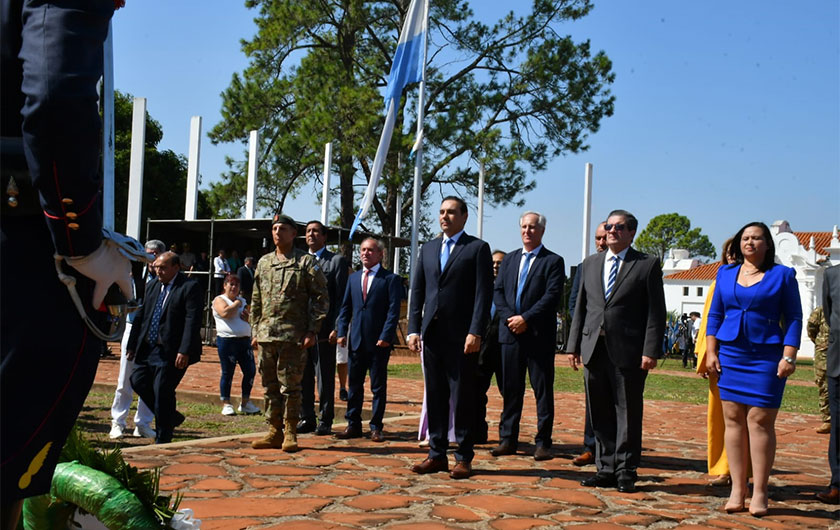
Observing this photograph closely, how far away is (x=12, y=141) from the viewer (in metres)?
2.10

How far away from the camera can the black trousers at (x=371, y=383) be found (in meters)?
8.22

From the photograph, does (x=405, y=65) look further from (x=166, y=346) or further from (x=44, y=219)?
(x=44, y=219)

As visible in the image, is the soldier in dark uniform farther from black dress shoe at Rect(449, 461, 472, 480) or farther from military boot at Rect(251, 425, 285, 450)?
military boot at Rect(251, 425, 285, 450)

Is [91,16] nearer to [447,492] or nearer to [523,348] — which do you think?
[447,492]

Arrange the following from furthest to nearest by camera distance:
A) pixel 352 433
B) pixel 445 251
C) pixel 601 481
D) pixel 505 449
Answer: pixel 352 433, pixel 505 449, pixel 445 251, pixel 601 481

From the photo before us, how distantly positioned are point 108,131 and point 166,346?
5565mm

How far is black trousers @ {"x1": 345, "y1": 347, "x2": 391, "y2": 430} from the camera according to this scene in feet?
27.0

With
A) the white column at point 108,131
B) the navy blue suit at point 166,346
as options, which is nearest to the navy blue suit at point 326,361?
the navy blue suit at point 166,346

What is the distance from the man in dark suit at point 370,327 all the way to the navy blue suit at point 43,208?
6.14 m

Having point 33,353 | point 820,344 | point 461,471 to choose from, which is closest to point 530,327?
point 461,471

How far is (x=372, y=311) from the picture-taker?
8.70 meters

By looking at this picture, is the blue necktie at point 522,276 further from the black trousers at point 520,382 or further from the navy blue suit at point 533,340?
the black trousers at point 520,382

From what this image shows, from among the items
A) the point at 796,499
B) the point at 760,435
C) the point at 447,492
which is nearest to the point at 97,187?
the point at 447,492

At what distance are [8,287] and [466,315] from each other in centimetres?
479
